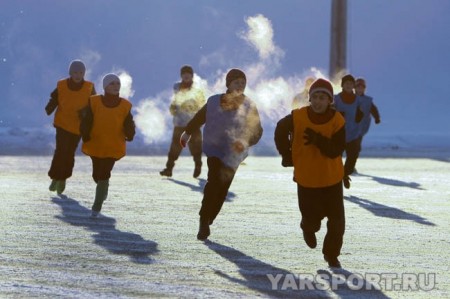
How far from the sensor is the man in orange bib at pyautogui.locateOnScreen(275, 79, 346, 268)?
8266 millimetres

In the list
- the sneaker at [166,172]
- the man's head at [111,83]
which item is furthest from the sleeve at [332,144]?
the sneaker at [166,172]

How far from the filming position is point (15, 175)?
18516 millimetres

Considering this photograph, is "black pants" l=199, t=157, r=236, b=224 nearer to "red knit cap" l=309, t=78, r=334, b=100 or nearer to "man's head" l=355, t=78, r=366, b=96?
"red knit cap" l=309, t=78, r=334, b=100

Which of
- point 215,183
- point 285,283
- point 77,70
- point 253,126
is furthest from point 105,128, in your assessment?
point 285,283

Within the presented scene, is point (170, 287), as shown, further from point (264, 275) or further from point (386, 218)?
point (386, 218)

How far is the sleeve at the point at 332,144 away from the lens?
8.17 m

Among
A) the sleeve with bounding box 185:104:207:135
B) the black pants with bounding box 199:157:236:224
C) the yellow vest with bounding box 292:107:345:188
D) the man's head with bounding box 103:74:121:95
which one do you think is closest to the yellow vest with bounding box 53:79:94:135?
the man's head with bounding box 103:74:121:95

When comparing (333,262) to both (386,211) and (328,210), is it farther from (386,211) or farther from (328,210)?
(386,211)

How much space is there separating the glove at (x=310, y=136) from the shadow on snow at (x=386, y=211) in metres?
3.88

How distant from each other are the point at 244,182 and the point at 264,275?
9.94 metres

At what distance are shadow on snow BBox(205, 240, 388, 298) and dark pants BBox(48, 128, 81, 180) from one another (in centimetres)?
622

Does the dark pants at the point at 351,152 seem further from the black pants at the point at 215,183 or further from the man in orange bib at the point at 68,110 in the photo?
the black pants at the point at 215,183

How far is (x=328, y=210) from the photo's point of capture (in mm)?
8438

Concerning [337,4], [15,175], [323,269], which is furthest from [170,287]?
[337,4]
